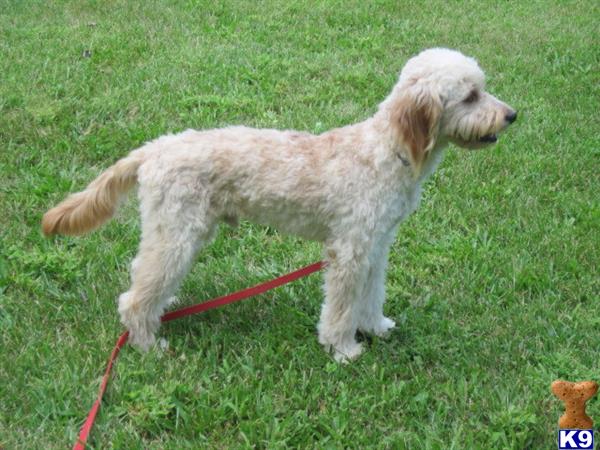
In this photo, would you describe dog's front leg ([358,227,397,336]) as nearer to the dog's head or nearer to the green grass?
the green grass

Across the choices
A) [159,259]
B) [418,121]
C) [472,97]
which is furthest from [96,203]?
[472,97]

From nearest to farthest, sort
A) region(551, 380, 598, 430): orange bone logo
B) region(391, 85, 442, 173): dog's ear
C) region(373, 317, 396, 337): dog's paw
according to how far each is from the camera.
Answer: region(551, 380, 598, 430): orange bone logo → region(391, 85, 442, 173): dog's ear → region(373, 317, 396, 337): dog's paw

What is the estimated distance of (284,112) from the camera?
737cm

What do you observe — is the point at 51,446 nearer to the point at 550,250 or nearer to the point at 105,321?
the point at 105,321

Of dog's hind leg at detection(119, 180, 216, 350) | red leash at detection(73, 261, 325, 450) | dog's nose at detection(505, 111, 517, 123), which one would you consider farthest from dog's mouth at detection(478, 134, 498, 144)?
dog's hind leg at detection(119, 180, 216, 350)

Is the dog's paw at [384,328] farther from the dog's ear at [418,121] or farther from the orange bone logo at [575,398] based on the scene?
the orange bone logo at [575,398]

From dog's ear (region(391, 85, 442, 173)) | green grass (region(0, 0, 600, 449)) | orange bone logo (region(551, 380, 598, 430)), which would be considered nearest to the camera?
orange bone logo (region(551, 380, 598, 430))

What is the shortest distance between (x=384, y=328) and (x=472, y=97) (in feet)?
4.94

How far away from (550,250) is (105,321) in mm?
3108

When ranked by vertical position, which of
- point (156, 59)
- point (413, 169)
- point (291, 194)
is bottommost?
point (156, 59)

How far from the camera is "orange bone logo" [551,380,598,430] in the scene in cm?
312

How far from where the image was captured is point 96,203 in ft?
13.9

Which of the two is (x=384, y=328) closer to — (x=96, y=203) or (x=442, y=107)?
(x=442, y=107)

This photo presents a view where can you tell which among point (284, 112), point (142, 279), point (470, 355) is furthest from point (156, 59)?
point (470, 355)
